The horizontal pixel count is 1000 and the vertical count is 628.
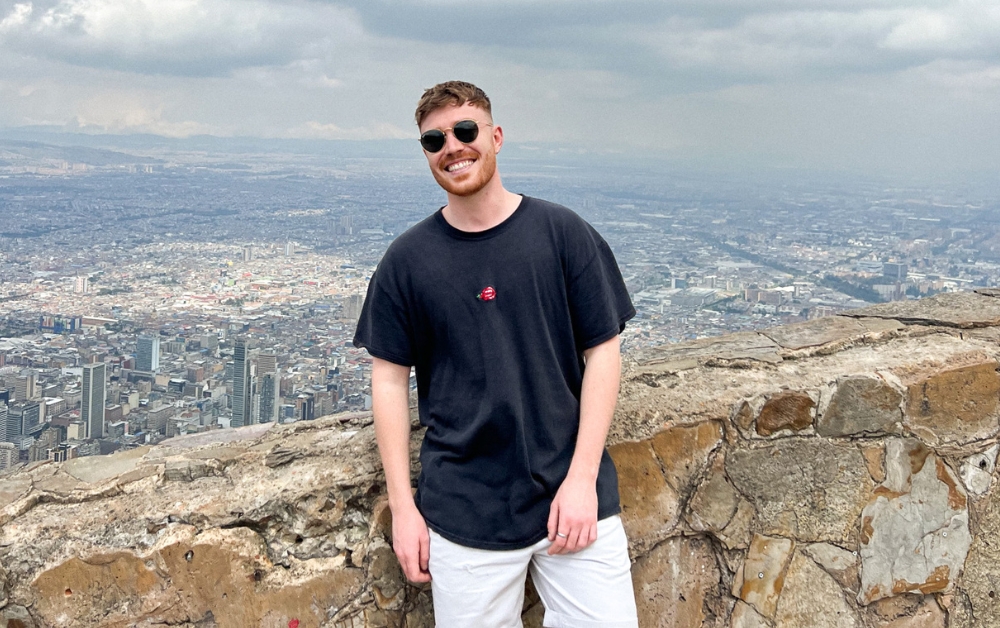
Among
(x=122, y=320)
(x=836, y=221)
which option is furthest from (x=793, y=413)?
(x=836, y=221)

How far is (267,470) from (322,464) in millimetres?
131

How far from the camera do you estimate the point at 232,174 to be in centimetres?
3709

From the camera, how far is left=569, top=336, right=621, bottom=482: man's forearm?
155 centimetres

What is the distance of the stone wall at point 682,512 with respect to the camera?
5.23 feet

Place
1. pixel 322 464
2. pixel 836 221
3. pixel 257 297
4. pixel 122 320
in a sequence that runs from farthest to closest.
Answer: pixel 836 221
pixel 257 297
pixel 122 320
pixel 322 464

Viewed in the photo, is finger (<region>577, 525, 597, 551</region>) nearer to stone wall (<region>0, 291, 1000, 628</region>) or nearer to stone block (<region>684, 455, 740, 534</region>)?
stone wall (<region>0, 291, 1000, 628</region>)

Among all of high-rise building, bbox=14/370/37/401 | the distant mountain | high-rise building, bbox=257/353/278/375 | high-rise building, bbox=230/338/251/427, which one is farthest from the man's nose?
the distant mountain

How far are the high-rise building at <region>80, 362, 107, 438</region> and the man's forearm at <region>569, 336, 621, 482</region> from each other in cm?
529

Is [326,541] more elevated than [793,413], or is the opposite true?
[793,413]

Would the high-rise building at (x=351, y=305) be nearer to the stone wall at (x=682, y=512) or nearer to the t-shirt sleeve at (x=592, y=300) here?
the stone wall at (x=682, y=512)

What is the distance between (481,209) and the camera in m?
1.61

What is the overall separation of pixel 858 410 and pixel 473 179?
3.78 feet

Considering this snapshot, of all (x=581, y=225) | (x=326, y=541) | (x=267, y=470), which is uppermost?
(x=581, y=225)

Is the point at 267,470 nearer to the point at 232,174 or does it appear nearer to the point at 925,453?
the point at 925,453
